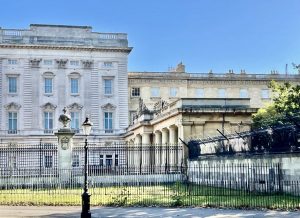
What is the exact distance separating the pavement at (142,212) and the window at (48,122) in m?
45.4

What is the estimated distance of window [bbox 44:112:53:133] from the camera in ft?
214

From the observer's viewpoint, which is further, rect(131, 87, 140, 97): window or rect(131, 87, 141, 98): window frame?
rect(131, 87, 140, 97): window

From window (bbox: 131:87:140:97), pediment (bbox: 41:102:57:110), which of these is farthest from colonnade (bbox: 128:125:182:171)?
window (bbox: 131:87:140:97)

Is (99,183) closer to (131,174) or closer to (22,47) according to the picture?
(131,174)

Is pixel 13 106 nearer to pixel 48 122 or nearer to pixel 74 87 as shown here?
pixel 48 122

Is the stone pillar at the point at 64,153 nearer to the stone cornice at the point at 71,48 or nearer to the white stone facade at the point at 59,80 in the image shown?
the white stone facade at the point at 59,80

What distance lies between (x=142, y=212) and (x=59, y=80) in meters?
49.8

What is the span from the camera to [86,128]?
1847 cm

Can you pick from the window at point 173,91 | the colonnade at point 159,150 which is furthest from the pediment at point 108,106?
the colonnade at point 159,150

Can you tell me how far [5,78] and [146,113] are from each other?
2520cm

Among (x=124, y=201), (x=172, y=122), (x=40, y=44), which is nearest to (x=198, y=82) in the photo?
(x=40, y=44)

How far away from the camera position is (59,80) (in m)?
66.6

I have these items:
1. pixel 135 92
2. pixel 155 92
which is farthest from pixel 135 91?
pixel 155 92

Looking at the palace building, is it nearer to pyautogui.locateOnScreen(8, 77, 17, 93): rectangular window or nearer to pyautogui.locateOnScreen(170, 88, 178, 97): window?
pyautogui.locateOnScreen(8, 77, 17, 93): rectangular window
